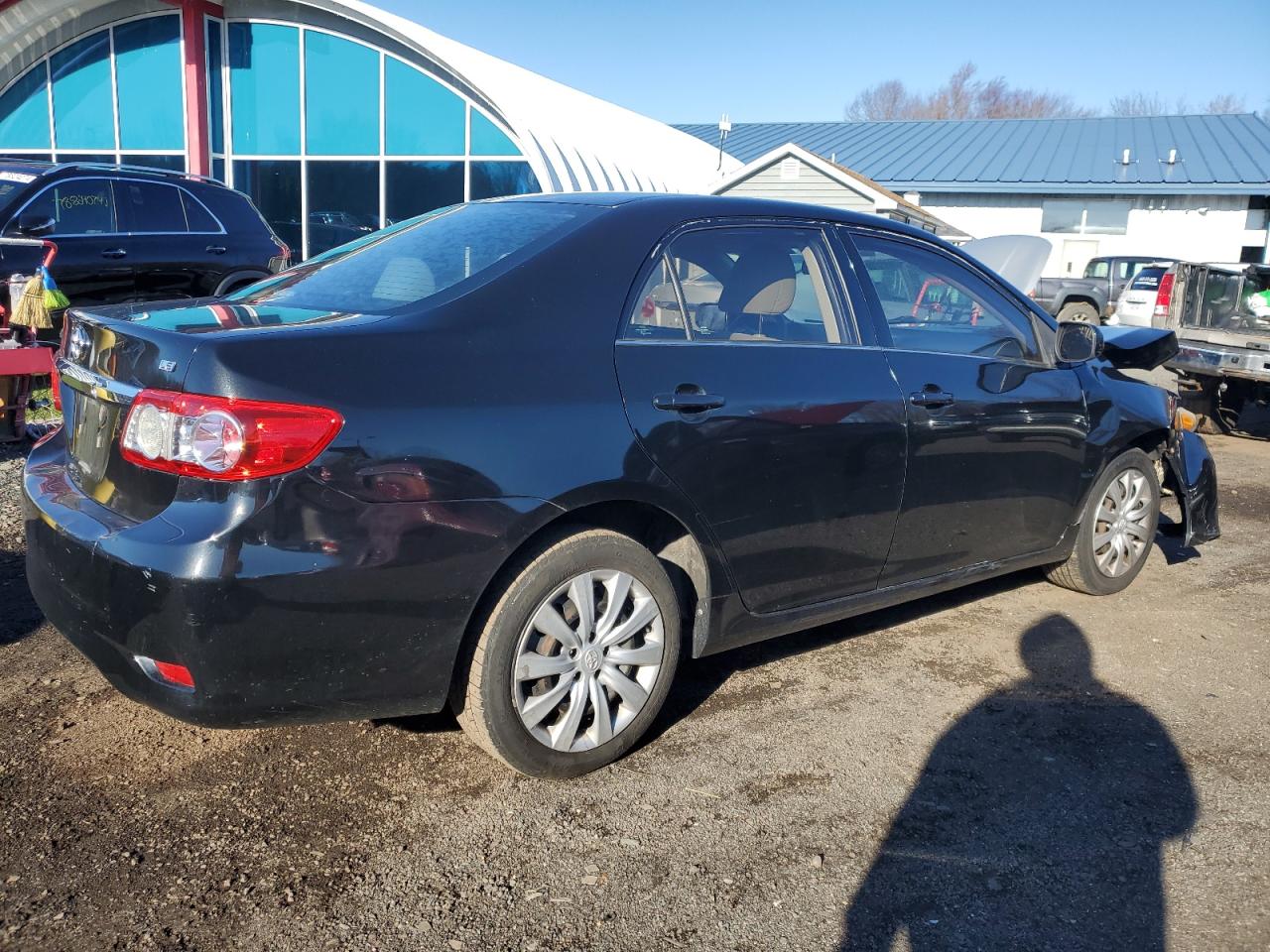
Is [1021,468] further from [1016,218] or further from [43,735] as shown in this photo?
[1016,218]

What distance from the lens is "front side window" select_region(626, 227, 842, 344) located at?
3391 mm

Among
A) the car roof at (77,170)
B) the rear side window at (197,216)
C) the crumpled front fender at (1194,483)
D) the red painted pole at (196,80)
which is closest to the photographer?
the crumpled front fender at (1194,483)

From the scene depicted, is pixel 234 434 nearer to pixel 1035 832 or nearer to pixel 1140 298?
pixel 1035 832

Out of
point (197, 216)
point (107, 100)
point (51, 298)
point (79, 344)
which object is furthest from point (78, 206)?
point (107, 100)

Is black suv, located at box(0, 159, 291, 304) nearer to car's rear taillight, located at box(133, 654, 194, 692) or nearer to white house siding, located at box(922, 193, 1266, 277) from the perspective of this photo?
car's rear taillight, located at box(133, 654, 194, 692)

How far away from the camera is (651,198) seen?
359 centimetres

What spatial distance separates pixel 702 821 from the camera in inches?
119

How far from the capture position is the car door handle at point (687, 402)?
3218 millimetres

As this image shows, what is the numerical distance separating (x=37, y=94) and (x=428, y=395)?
848 inches

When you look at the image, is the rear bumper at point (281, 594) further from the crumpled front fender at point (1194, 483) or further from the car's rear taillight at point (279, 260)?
the car's rear taillight at point (279, 260)

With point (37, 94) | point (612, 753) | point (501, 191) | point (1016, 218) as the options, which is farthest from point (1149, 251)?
point (612, 753)

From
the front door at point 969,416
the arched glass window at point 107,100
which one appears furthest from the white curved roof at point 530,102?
the front door at point 969,416

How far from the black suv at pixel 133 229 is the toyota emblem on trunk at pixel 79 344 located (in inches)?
264

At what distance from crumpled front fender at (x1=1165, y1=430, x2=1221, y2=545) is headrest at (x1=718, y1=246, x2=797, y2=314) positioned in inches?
105
